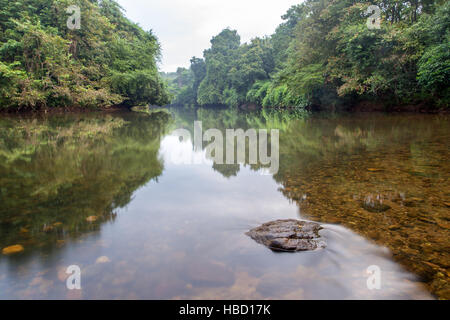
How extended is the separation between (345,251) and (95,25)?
24781mm

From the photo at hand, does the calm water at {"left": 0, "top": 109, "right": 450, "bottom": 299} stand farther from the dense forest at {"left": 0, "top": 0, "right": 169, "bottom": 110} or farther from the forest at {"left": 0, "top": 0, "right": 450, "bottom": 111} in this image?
the dense forest at {"left": 0, "top": 0, "right": 169, "bottom": 110}

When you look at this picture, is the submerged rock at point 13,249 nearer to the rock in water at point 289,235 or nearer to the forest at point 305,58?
the rock in water at point 289,235

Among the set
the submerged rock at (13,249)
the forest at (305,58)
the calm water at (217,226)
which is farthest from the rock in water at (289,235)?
the forest at (305,58)

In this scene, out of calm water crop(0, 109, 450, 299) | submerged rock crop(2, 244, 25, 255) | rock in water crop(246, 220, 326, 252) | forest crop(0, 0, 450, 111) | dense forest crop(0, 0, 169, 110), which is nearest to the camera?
calm water crop(0, 109, 450, 299)

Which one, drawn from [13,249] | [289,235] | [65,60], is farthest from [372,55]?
[65,60]

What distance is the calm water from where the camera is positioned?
166 centimetres

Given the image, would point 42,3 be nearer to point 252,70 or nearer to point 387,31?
point 387,31

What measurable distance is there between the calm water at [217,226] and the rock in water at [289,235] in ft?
0.27

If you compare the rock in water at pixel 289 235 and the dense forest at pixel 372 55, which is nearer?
the rock in water at pixel 289 235

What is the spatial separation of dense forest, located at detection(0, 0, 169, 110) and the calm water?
561 inches

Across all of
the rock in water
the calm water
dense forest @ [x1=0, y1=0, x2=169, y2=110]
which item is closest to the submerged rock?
the calm water

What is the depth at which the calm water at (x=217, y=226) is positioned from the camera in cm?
166
